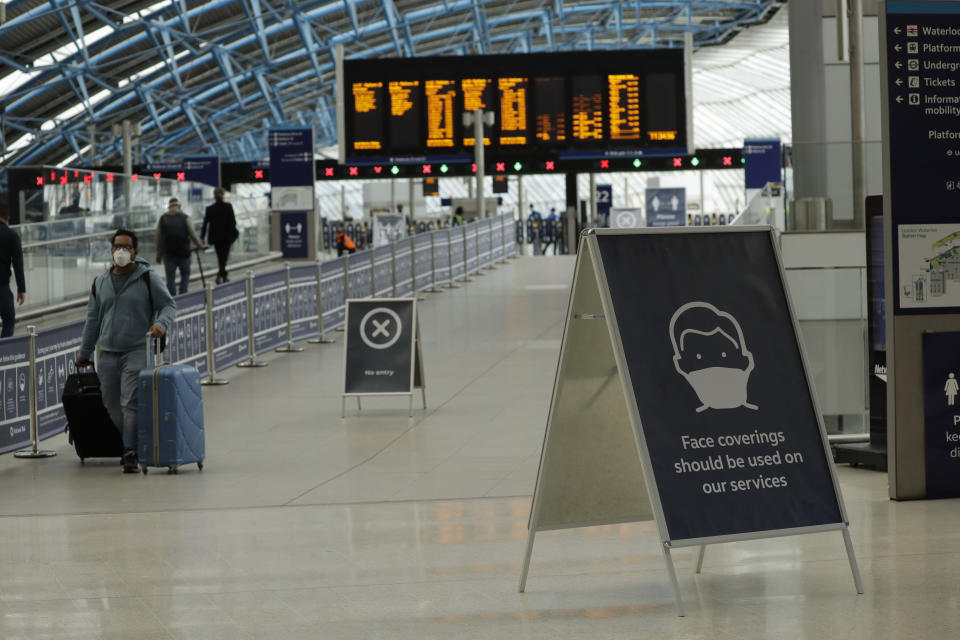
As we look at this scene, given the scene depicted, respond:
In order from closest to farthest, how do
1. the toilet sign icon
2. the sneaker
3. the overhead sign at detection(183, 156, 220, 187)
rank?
the sneaker
the toilet sign icon
the overhead sign at detection(183, 156, 220, 187)

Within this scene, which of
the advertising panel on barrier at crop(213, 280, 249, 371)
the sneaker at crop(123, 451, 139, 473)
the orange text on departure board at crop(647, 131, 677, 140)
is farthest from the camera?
the orange text on departure board at crop(647, 131, 677, 140)

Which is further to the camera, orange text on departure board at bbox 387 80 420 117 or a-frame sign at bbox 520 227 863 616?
orange text on departure board at bbox 387 80 420 117

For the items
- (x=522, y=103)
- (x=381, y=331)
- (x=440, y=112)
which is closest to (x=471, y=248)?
(x=440, y=112)

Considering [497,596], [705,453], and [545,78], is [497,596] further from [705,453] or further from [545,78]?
[545,78]

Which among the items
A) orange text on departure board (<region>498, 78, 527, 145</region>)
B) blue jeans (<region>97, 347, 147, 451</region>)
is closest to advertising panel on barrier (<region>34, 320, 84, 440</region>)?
blue jeans (<region>97, 347, 147, 451</region>)

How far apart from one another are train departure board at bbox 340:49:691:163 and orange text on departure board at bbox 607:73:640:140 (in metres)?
0.02

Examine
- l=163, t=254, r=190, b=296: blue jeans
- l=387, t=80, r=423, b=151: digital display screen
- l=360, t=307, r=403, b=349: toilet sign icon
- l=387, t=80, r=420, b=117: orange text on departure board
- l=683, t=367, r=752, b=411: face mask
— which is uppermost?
l=387, t=80, r=420, b=117: orange text on departure board

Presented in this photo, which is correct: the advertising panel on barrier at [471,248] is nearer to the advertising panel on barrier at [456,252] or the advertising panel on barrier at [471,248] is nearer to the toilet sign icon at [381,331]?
the advertising panel on barrier at [456,252]

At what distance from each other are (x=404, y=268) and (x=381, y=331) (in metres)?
12.3

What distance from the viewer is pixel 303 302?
19.8 m

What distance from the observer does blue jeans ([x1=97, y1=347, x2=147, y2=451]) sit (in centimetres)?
1028

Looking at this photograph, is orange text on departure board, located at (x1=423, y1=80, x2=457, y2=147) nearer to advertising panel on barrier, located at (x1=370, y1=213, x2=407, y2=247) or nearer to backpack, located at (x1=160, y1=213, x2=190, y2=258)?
advertising panel on barrier, located at (x1=370, y1=213, x2=407, y2=247)

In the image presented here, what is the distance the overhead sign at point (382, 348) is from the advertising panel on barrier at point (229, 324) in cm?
302

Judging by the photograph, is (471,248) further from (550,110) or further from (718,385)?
(718,385)
